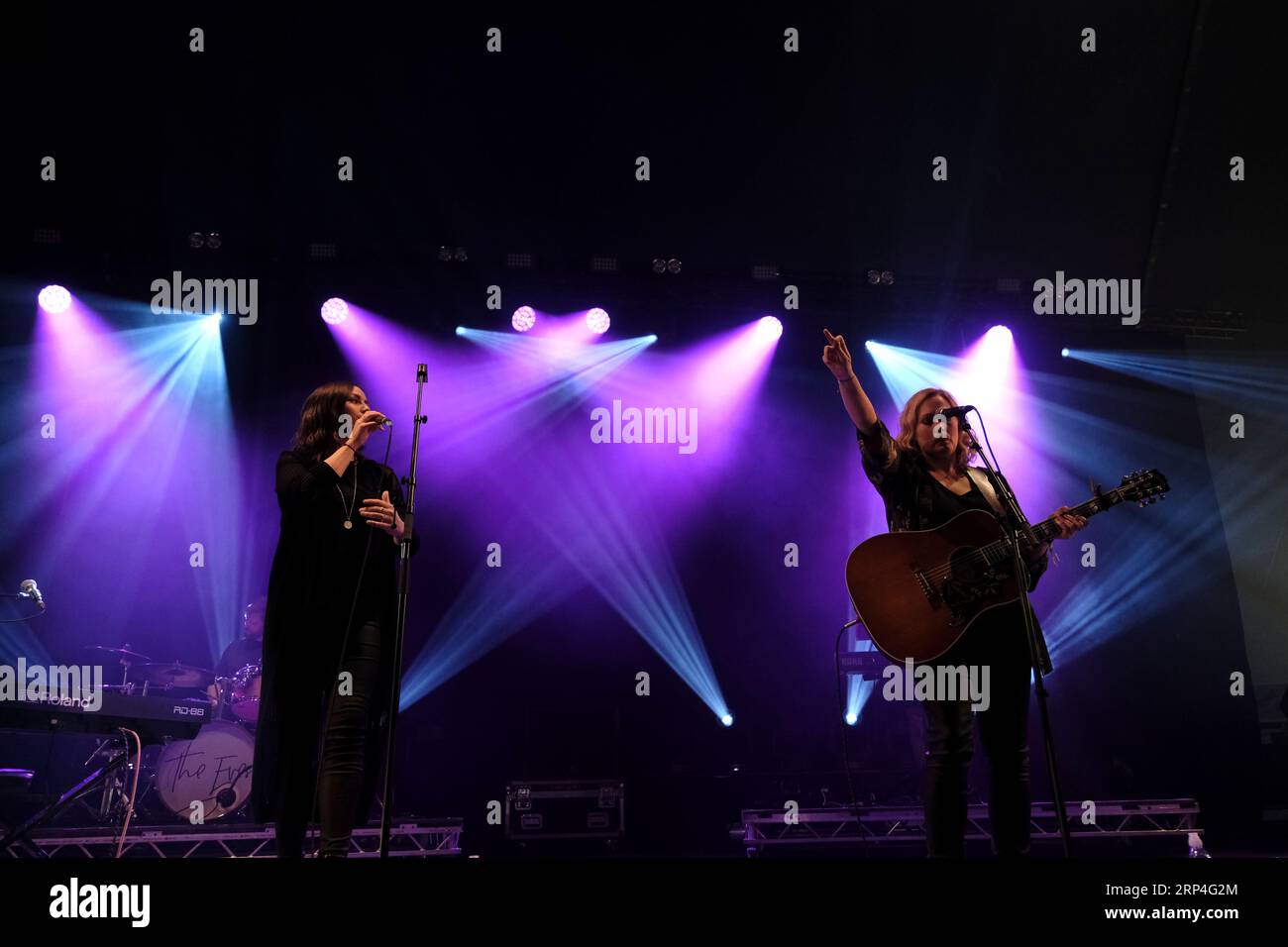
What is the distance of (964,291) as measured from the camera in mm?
8070

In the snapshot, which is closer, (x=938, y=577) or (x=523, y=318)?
(x=938, y=577)

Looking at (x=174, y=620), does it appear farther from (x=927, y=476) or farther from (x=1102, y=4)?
(x=1102, y=4)

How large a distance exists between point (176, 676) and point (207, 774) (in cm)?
92

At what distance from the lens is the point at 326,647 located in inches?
133

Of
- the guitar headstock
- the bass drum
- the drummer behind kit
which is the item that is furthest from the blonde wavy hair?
the bass drum

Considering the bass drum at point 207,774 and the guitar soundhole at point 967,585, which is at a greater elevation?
the guitar soundhole at point 967,585

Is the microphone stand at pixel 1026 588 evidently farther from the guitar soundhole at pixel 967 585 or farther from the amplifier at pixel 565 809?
the amplifier at pixel 565 809

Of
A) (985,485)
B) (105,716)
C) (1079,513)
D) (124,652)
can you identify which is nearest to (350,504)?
(105,716)

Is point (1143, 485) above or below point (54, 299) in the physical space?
below

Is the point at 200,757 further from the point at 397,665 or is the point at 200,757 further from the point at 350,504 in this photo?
the point at 397,665

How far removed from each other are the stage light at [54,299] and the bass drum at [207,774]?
3.65m

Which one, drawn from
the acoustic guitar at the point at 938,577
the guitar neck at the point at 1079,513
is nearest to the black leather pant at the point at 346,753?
the acoustic guitar at the point at 938,577

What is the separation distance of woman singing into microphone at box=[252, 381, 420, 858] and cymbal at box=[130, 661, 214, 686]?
13.6 feet

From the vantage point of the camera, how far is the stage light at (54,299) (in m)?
7.80
